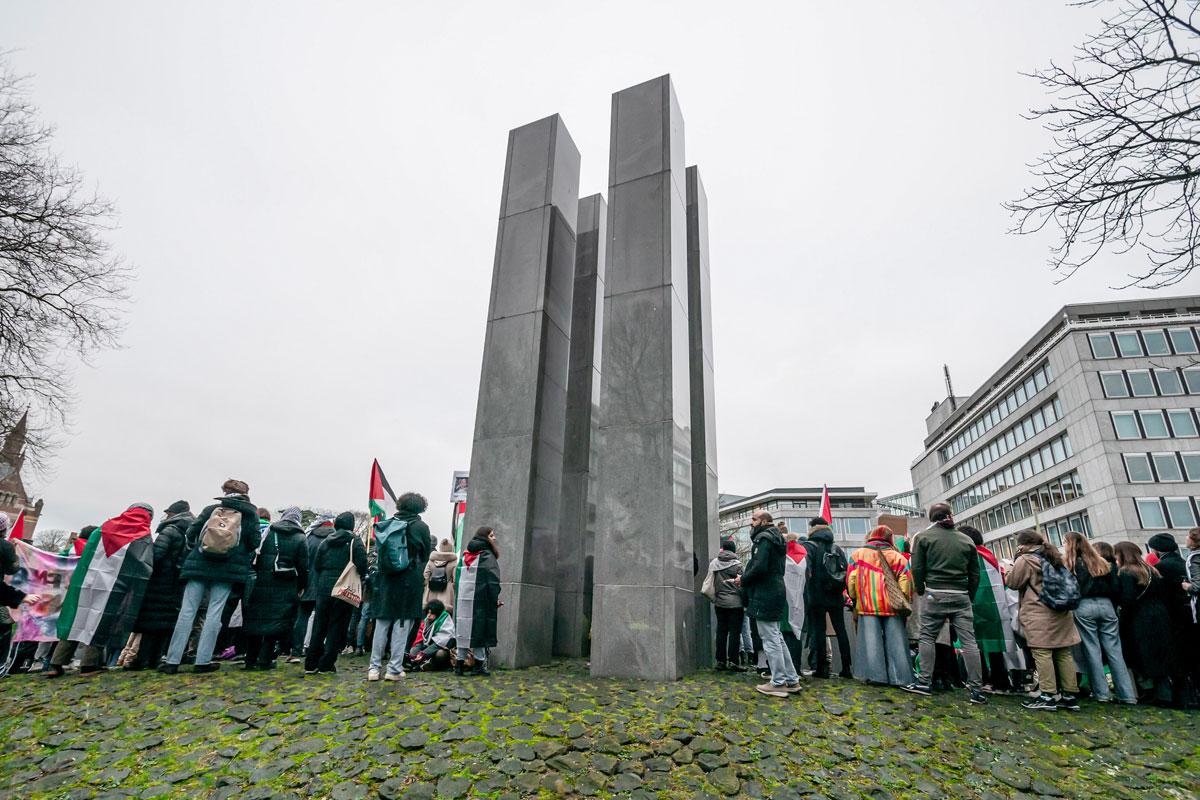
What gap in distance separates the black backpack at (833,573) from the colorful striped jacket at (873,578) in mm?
123

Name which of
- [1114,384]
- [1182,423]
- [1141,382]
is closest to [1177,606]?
[1114,384]

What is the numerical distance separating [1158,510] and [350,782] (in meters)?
53.2

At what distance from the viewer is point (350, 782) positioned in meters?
4.20

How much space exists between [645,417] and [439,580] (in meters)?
3.84

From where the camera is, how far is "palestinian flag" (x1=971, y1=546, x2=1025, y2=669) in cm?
730

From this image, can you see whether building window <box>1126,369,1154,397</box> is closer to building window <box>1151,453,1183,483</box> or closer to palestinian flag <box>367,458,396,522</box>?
building window <box>1151,453,1183,483</box>

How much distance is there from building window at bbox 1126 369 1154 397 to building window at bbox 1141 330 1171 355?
2337 millimetres

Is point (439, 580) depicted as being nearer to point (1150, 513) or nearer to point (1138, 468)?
point (1150, 513)

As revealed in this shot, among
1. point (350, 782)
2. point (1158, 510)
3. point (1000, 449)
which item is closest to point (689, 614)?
point (350, 782)

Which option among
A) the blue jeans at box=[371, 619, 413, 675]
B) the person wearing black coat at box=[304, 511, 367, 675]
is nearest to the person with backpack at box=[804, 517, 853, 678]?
the blue jeans at box=[371, 619, 413, 675]

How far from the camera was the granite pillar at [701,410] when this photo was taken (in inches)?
395

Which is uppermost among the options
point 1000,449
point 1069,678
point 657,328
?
point 1000,449

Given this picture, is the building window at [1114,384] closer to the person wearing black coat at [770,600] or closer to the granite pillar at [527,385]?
Answer: the granite pillar at [527,385]

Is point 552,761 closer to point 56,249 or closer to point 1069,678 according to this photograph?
point 1069,678
